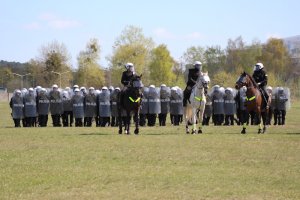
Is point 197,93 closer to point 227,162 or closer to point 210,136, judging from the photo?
point 210,136

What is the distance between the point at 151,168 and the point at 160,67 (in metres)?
Result: 80.5

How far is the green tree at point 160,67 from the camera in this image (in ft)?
311

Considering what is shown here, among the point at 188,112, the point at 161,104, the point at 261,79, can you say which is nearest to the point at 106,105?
the point at 161,104

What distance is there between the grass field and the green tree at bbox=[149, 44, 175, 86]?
72407 millimetres

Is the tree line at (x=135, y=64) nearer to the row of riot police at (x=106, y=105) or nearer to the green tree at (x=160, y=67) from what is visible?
the green tree at (x=160, y=67)

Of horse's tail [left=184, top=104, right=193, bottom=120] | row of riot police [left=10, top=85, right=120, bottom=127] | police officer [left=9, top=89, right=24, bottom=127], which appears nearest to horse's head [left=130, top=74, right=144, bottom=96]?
horse's tail [left=184, top=104, right=193, bottom=120]

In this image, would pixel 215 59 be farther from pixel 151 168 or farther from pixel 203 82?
pixel 151 168

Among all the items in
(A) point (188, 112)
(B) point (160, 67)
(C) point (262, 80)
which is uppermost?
(B) point (160, 67)

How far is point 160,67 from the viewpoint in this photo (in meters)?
94.9

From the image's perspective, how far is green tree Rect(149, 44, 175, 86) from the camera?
311 feet

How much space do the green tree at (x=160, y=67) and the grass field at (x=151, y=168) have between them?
238ft

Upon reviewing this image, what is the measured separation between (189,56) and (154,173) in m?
98.0

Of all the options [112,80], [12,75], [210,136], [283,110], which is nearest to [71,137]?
[210,136]

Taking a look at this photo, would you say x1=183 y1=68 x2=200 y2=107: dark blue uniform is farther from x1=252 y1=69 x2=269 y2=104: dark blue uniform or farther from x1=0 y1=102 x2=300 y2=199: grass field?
x1=0 y1=102 x2=300 y2=199: grass field
